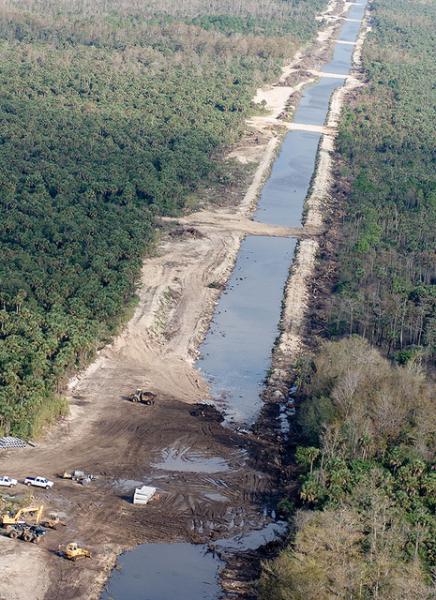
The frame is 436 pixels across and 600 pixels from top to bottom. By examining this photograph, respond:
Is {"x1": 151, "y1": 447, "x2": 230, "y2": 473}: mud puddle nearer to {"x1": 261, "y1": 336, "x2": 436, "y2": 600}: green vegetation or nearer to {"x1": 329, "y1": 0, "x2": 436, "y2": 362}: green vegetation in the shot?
{"x1": 261, "y1": 336, "x2": 436, "y2": 600}: green vegetation

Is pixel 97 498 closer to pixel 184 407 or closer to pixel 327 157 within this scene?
pixel 184 407

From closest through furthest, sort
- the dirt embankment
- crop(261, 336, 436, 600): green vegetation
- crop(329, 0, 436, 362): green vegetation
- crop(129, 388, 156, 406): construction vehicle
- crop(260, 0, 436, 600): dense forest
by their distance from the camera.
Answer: crop(261, 336, 436, 600): green vegetation → crop(260, 0, 436, 600): dense forest → crop(129, 388, 156, 406): construction vehicle → the dirt embankment → crop(329, 0, 436, 362): green vegetation

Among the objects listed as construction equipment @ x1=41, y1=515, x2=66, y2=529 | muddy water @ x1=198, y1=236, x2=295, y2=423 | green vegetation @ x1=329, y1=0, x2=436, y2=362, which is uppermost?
green vegetation @ x1=329, y1=0, x2=436, y2=362

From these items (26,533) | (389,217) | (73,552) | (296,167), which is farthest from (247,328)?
(296,167)

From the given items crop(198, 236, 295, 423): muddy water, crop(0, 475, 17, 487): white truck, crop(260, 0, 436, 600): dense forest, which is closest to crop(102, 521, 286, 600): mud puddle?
crop(260, 0, 436, 600): dense forest

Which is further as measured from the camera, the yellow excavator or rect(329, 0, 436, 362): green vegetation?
rect(329, 0, 436, 362): green vegetation

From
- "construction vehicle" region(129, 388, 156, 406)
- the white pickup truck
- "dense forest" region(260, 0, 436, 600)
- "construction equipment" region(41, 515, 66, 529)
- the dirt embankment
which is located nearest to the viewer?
"dense forest" region(260, 0, 436, 600)

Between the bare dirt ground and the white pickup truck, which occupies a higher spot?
the white pickup truck

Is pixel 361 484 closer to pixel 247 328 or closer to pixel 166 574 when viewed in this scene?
pixel 166 574
